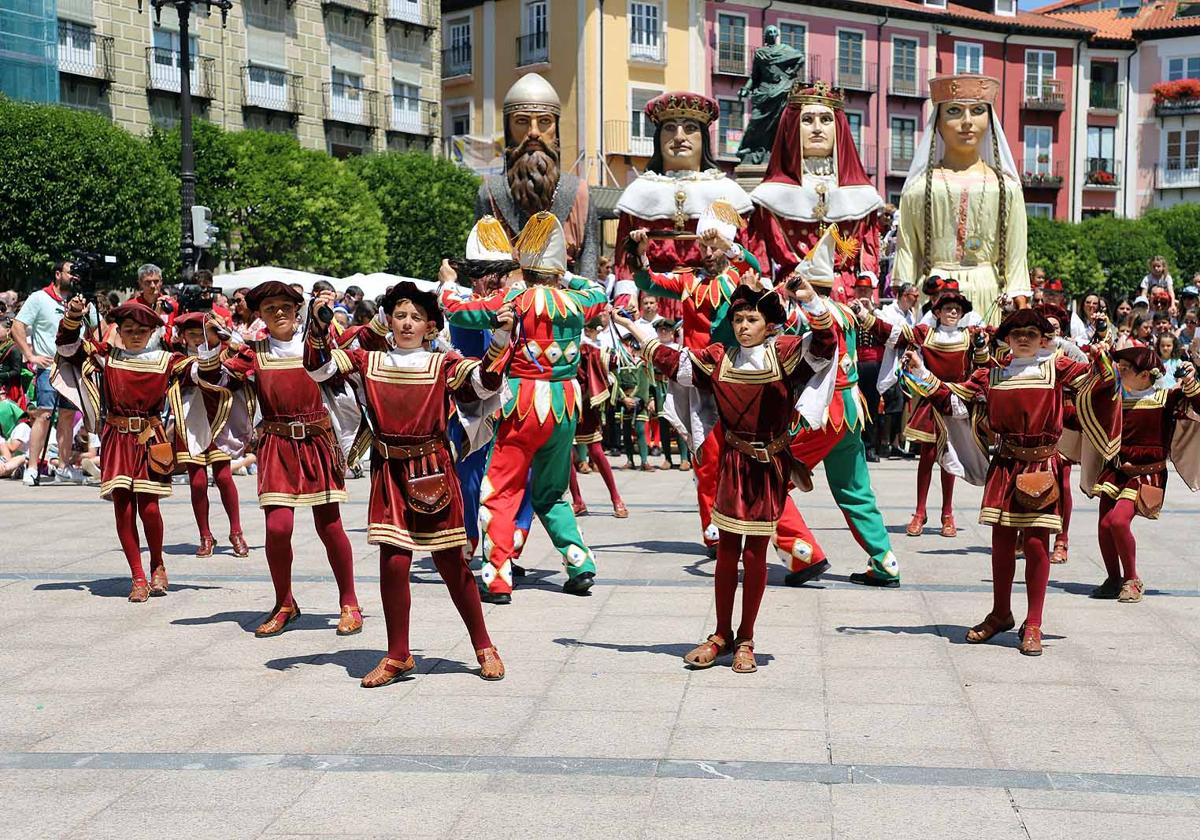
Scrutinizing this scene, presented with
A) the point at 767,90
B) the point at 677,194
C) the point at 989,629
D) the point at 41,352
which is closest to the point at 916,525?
the point at 677,194

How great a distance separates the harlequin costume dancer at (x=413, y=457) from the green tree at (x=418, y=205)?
102 feet

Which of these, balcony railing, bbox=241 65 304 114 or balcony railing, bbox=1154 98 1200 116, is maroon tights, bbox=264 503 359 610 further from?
balcony railing, bbox=1154 98 1200 116

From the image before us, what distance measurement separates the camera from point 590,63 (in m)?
42.9

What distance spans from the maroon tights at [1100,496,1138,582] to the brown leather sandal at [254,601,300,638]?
170 inches

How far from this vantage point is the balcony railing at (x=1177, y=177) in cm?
5256

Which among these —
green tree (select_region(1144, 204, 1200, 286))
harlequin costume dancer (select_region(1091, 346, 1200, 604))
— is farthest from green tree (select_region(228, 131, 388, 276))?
green tree (select_region(1144, 204, 1200, 286))

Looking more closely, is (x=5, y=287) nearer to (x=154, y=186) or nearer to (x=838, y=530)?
(x=154, y=186)

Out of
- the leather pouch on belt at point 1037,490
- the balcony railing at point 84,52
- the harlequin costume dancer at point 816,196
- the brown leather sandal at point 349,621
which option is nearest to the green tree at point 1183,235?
the balcony railing at point 84,52

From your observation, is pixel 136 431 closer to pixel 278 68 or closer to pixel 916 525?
pixel 916 525

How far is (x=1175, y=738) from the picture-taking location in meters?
5.43

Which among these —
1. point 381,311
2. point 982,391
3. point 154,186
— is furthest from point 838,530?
point 154,186

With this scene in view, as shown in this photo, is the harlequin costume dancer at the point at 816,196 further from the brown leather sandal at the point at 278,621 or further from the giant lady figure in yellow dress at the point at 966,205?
the brown leather sandal at the point at 278,621

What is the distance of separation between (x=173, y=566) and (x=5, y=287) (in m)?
21.8

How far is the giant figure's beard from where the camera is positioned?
9.23 meters
